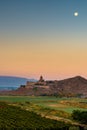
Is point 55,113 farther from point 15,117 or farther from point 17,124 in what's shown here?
point 17,124

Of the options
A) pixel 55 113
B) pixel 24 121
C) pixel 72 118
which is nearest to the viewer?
pixel 24 121

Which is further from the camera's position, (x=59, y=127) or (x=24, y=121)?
(x=24, y=121)

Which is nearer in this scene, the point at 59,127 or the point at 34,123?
the point at 59,127

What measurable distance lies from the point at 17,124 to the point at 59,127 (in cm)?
821

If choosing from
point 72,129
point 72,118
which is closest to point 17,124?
point 72,129

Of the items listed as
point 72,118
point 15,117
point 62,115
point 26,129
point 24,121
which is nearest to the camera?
point 26,129

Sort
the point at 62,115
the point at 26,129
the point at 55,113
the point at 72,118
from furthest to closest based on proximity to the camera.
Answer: the point at 55,113 → the point at 62,115 → the point at 72,118 → the point at 26,129

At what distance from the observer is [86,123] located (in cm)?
7206

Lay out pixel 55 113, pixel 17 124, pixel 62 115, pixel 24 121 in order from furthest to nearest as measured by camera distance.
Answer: pixel 55 113
pixel 62 115
pixel 24 121
pixel 17 124

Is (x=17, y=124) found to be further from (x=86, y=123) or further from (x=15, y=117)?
(x=86, y=123)

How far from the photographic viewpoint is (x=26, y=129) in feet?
188

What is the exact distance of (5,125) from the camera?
59.4 metres

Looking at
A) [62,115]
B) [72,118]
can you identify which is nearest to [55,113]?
[62,115]

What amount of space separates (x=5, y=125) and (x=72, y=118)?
87.5 ft
